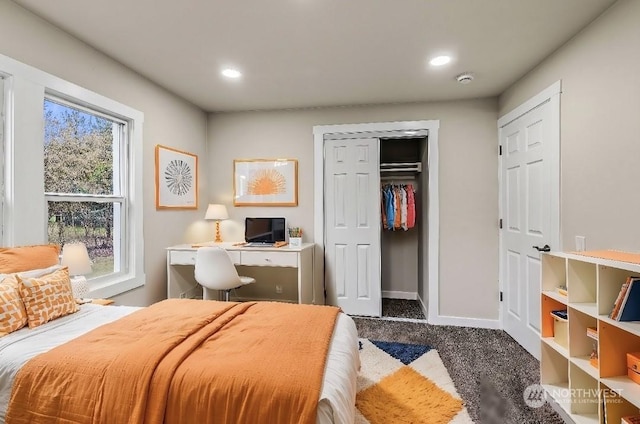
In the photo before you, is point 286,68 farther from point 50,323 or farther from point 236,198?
point 50,323

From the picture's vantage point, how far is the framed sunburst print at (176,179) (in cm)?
329

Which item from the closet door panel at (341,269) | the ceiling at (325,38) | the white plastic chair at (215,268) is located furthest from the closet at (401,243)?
the white plastic chair at (215,268)

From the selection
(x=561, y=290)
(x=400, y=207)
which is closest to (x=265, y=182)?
(x=400, y=207)

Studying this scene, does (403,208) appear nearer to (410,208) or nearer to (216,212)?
(410,208)

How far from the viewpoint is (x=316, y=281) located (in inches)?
154

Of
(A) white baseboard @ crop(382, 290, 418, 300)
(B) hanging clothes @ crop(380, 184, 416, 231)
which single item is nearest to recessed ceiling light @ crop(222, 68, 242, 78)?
(B) hanging clothes @ crop(380, 184, 416, 231)

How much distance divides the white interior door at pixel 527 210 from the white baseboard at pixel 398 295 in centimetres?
134

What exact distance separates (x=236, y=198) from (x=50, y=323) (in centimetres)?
250

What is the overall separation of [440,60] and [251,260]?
259 cm

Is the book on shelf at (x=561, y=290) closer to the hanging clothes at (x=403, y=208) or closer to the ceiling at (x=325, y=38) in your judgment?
the ceiling at (x=325, y=38)

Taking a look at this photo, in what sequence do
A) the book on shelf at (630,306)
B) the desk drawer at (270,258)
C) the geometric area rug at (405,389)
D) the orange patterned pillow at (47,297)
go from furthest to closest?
the desk drawer at (270,258) < the geometric area rug at (405,389) < the orange patterned pillow at (47,297) < the book on shelf at (630,306)

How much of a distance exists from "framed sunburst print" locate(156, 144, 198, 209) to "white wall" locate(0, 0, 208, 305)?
2.9 inches

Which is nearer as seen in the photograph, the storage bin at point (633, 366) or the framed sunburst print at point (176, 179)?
the storage bin at point (633, 366)

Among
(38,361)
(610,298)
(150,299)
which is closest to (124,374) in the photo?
(38,361)
